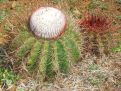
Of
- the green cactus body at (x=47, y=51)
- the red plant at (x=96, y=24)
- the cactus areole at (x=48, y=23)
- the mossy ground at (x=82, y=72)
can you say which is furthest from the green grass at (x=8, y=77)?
the red plant at (x=96, y=24)

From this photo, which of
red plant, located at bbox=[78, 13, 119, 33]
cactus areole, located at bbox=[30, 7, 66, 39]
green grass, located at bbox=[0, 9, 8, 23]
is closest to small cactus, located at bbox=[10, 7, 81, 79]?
cactus areole, located at bbox=[30, 7, 66, 39]

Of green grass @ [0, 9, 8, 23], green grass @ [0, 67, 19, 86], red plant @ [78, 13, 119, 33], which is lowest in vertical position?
green grass @ [0, 67, 19, 86]

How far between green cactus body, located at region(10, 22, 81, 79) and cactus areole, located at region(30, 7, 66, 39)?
6 cm

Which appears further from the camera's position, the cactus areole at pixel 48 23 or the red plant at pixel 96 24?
the red plant at pixel 96 24

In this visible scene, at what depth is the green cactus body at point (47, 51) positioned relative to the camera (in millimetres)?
4156

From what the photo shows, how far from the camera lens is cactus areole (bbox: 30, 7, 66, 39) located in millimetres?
4102

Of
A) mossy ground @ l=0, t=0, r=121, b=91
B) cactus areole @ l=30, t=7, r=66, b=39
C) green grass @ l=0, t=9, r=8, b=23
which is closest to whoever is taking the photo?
cactus areole @ l=30, t=7, r=66, b=39

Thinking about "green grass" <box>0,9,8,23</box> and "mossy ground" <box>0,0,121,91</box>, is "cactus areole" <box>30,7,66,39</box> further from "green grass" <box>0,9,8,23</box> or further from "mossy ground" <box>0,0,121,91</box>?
"green grass" <box>0,9,8,23</box>

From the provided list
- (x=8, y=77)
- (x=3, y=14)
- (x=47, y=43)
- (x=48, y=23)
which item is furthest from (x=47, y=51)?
(x=3, y=14)

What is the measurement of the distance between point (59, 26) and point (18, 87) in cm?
77

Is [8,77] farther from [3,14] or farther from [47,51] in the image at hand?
[3,14]

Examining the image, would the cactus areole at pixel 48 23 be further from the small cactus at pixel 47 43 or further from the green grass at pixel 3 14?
the green grass at pixel 3 14

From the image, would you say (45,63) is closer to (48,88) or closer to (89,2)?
(48,88)

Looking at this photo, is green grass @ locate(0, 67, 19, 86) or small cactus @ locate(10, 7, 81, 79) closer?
small cactus @ locate(10, 7, 81, 79)
